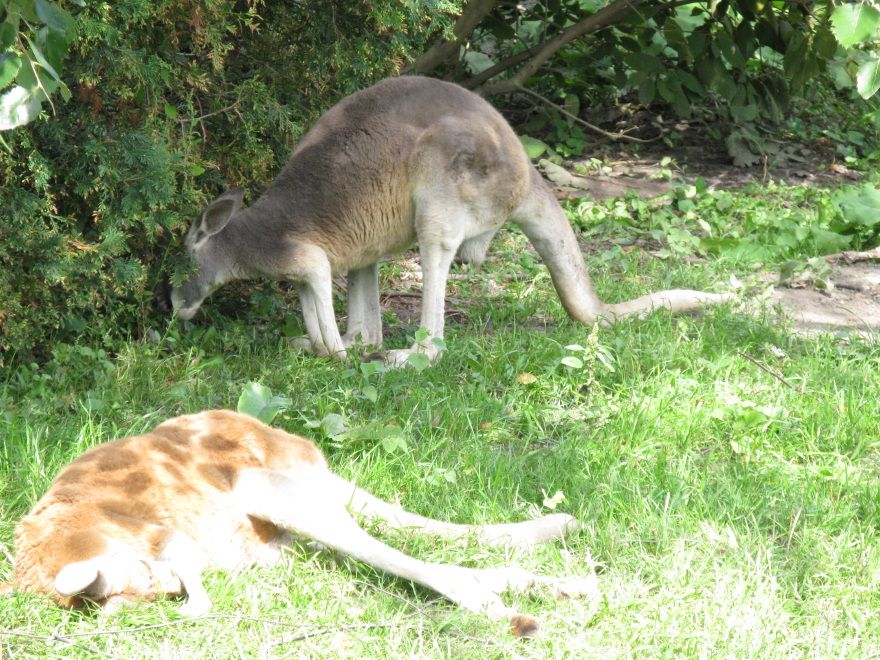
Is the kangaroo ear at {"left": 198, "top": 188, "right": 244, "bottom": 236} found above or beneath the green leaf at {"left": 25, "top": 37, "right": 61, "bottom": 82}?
beneath

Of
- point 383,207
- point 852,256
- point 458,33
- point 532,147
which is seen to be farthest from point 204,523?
point 532,147

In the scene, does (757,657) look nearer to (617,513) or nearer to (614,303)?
(617,513)

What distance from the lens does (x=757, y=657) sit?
240 centimetres

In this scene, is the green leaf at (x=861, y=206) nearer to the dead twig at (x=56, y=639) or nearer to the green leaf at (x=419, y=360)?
the green leaf at (x=419, y=360)

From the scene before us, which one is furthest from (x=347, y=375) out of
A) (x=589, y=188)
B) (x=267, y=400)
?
(x=589, y=188)

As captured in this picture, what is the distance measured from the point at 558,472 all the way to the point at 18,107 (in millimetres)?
2223

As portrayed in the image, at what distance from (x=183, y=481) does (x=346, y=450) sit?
0.93 m

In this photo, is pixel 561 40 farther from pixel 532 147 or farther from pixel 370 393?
pixel 370 393

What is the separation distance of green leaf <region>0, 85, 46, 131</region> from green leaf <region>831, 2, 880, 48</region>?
5.47ft

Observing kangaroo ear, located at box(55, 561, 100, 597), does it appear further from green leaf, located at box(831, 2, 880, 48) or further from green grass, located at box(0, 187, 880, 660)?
green leaf, located at box(831, 2, 880, 48)

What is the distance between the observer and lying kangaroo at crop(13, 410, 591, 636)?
94.3 inches

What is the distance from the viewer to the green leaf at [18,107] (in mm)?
1695

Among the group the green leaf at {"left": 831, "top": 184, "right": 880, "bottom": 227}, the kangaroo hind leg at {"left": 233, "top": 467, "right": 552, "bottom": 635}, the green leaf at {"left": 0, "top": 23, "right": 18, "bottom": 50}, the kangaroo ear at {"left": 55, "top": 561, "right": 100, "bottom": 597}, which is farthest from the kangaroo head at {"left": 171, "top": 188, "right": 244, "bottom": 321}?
the green leaf at {"left": 831, "top": 184, "right": 880, "bottom": 227}

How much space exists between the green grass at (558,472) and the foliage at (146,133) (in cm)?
33
